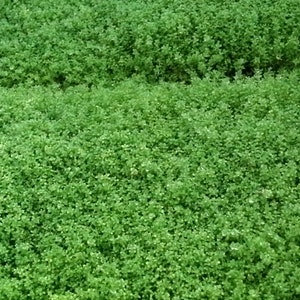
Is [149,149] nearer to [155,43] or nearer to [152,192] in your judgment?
[152,192]

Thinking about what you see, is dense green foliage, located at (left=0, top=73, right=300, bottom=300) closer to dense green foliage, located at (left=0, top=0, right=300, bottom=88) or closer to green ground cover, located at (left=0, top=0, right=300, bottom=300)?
green ground cover, located at (left=0, top=0, right=300, bottom=300)

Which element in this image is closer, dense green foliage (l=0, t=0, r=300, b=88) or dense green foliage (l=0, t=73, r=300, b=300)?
dense green foliage (l=0, t=73, r=300, b=300)

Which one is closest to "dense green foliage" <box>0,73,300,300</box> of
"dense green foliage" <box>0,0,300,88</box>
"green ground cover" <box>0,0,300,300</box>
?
"green ground cover" <box>0,0,300,300</box>

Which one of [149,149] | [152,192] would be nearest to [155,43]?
[149,149]

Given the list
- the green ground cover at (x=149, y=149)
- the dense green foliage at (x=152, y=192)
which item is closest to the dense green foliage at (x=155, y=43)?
the green ground cover at (x=149, y=149)

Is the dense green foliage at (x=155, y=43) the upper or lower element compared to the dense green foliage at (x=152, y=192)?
upper

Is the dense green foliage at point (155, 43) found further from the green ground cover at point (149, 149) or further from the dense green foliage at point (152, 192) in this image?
the dense green foliage at point (152, 192)

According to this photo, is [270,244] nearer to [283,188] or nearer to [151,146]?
[283,188]
